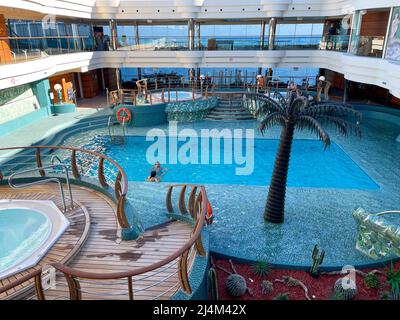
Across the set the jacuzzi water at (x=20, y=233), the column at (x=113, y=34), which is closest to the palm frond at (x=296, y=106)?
the jacuzzi water at (x=20, y=233)

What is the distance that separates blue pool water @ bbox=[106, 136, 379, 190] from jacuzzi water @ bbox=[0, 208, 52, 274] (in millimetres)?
Result: 6301

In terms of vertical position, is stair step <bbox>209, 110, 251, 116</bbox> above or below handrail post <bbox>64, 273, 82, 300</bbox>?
below

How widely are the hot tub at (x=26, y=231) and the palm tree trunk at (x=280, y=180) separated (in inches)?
205

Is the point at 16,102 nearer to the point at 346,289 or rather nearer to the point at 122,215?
the point at 122,215

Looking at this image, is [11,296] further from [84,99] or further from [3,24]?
[84,99]

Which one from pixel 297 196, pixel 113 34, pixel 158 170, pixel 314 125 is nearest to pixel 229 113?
pixel 158 170

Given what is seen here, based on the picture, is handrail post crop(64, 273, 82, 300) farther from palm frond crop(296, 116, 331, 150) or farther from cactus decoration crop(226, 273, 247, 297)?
palm frond crop(296, 116, 331, 150)

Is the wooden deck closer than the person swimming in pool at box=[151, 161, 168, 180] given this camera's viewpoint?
Yes

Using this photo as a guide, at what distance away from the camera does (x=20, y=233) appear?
6566 millimetres

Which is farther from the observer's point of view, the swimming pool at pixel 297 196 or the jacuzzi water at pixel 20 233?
the swimming pool at pixel 297 196

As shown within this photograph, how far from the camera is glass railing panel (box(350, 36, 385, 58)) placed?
15.3 meters

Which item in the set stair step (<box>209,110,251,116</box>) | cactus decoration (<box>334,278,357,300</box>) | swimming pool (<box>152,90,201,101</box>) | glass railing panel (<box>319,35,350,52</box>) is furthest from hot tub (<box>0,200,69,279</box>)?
glass railing panel (<box>319,35,350,52</box>)

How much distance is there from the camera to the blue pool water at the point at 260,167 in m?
12.9

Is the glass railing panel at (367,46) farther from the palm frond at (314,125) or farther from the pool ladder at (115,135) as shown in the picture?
the pool ladder at (115,135)
